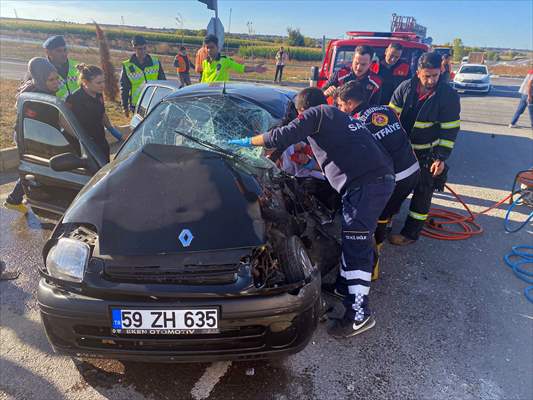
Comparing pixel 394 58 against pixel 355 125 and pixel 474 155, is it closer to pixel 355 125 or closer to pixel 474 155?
pixel 474 155

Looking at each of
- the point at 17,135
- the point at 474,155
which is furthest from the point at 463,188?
the point at 17,135

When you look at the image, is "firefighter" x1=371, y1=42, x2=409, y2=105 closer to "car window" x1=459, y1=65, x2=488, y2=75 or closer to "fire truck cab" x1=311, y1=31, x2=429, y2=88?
"fire truck cab" x1=311, y1=31, x2=429, y2=88

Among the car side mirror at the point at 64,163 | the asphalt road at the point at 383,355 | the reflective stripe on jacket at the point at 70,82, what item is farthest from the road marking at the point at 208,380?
the reflective stripe on jacket at the point at 70,82

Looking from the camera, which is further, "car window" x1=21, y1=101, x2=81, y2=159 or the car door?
"car window" x1=21, y1=101, x2=81, y2=159

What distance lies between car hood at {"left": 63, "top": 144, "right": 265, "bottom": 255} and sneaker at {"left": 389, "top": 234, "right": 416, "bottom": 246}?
7.00ft

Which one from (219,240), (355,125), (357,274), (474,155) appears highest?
(355,125)

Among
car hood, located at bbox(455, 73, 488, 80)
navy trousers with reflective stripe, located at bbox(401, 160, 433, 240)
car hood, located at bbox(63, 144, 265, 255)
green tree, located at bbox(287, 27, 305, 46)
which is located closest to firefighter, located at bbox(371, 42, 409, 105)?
navy trousers with reflective stripe, located at bbox(401, 160, 433, 240)

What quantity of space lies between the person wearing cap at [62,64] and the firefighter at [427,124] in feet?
12.9

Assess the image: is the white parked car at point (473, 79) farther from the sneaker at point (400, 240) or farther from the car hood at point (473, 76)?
the sneaker at point (400, 240)

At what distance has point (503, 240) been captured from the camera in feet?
13.6

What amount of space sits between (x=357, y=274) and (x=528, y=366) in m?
1.20

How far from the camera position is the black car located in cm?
184

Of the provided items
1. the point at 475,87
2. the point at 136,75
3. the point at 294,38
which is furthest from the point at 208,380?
the point at 294,38

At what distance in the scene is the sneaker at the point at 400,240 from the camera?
13.0 ft
